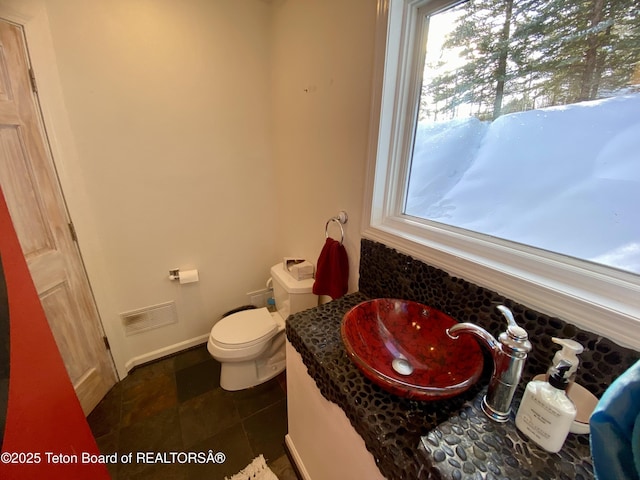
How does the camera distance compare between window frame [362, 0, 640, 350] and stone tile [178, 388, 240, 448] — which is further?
stone tile [178, 388, 240, 448]

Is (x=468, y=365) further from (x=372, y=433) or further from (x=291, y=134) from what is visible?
(x=291, y=134)

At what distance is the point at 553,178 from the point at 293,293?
1.28 metres

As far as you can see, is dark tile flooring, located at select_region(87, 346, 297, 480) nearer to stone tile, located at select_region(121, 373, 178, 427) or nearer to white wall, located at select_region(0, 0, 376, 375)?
stone tile, located at select_region(121, 373, 178, 427)

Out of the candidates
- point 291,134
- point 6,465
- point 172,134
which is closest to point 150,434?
point 6,465

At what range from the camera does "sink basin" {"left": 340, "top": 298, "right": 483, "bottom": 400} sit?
74 cm

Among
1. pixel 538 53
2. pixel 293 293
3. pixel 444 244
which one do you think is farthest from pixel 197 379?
pixel 538 53

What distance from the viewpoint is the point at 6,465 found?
74 centimetres

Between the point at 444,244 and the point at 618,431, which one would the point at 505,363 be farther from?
the point at 444,244

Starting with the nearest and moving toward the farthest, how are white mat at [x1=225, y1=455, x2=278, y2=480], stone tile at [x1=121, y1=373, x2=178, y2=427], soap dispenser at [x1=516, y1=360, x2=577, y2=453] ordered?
soap dispenser at [x1=516, y1=360, x2=577, y2=453] < white mat at [x1=225, y1=455, x2=278, y2=480] < stone tile at [x1=121, y1=373, x2=178, y2=427]

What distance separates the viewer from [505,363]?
24.2 inches

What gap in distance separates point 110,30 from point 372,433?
2.14 metres

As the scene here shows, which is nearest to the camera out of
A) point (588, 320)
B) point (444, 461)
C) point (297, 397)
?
point (444, 461)

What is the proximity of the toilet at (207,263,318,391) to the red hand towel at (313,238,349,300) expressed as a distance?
0.69 feet

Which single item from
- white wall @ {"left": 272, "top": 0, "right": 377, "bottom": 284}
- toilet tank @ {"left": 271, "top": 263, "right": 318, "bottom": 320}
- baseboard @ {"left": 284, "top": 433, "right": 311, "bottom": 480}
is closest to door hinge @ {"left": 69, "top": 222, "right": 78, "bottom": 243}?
toilet tank @ {"left": 271, "top": 263, "right": 318, "bottom": 320}
